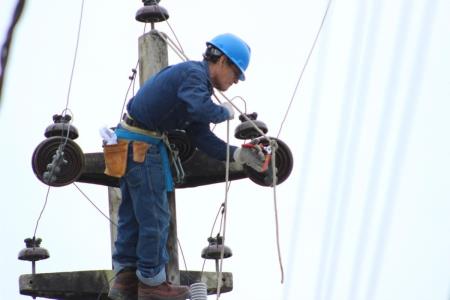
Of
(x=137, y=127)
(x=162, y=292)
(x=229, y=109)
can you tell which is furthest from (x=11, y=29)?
(x=162, y=292)

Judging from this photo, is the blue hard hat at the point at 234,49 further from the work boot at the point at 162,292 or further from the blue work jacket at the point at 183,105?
the work boot at the point at 162,292

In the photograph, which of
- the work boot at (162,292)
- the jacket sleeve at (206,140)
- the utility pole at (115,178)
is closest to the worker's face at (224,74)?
the jacket sleeve at (206,140)

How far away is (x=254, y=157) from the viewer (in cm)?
531

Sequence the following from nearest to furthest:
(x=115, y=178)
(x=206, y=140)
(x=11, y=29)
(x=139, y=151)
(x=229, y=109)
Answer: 1. (x=11, y=29)
2. (x=229, y=109)
3. (x=139, y=151)
4. (x=206, y=140)
5. (x=115, y=178)

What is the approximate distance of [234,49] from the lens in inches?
208

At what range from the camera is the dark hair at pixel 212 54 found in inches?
209

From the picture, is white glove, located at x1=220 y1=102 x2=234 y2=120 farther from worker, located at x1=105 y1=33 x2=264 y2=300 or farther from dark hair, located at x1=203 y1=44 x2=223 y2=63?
dark hair, located at x1=203 y1=44 x2=223 y2=63

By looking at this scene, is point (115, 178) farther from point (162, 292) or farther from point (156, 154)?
point (162, 292)

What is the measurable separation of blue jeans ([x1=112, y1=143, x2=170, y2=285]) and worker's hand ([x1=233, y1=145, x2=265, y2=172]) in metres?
0.48

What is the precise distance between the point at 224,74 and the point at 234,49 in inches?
6.0

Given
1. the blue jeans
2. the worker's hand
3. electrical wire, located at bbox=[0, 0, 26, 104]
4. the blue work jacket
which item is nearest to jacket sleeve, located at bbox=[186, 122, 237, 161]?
the blue work jacket

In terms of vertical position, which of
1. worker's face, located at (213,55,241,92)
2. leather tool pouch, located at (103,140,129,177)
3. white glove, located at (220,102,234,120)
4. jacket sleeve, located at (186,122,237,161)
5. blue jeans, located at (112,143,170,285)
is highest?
worker's face, located at (213,55,241,92)

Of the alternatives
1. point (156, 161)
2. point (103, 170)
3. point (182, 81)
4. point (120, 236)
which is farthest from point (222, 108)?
point (103, 170)

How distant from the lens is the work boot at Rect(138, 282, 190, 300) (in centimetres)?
536
